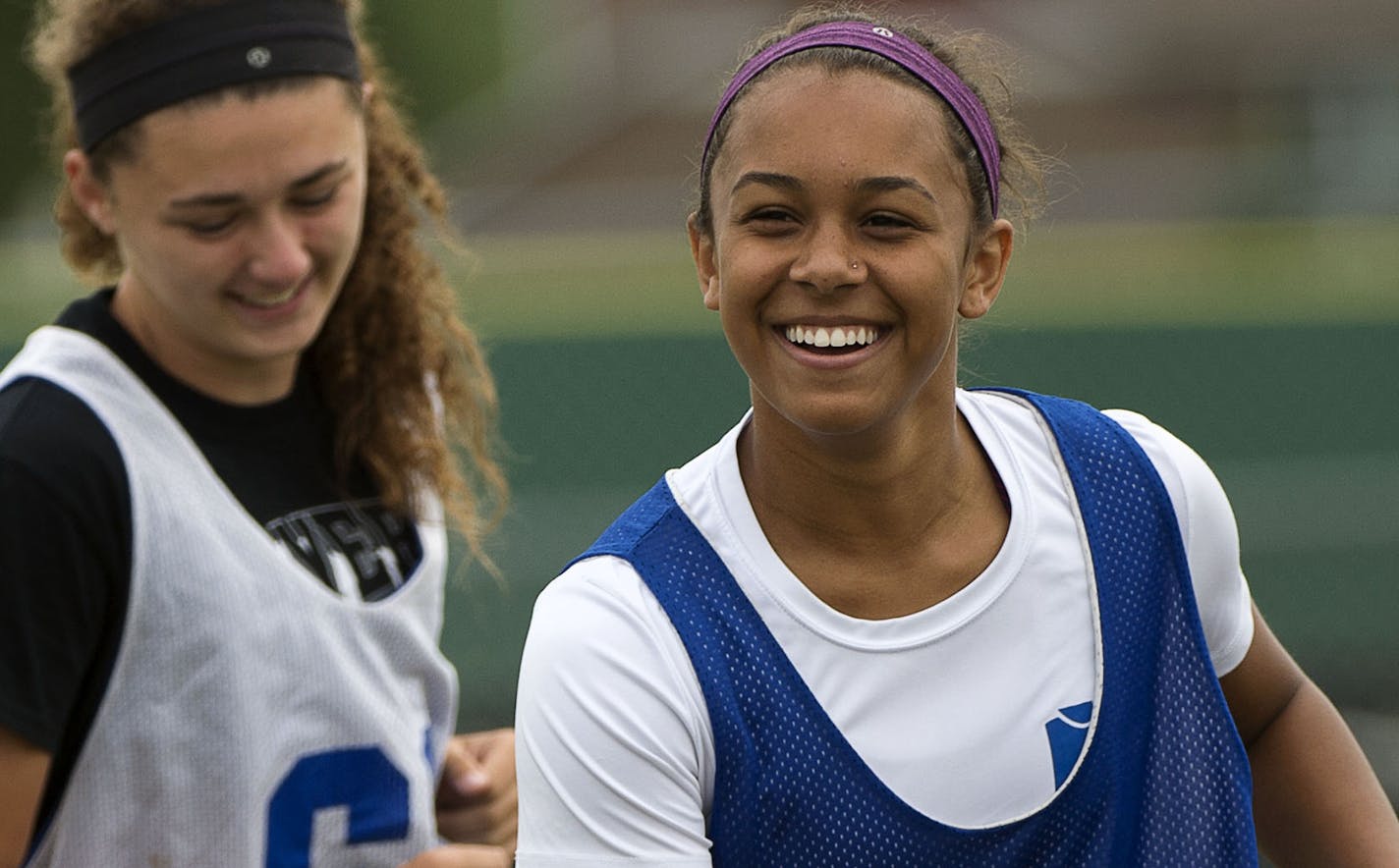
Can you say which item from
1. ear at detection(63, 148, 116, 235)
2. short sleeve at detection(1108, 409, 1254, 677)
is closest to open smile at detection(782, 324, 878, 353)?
short sleeve at detection(1108, 409, 1254, 677)

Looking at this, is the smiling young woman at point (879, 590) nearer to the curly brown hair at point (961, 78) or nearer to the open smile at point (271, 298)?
the curly brown hair at point (961, 78)

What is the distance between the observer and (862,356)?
214cm

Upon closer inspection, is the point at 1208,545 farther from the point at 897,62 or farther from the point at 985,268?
the point at 897,62

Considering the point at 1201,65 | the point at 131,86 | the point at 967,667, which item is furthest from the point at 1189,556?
the point at 1201,65

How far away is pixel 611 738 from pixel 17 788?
2.72ft

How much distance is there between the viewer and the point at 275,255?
2.74 m

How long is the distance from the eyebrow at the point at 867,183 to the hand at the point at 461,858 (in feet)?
3.71

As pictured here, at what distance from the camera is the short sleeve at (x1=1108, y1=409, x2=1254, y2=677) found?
7.40 feet

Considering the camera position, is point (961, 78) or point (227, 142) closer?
point (961, 78)

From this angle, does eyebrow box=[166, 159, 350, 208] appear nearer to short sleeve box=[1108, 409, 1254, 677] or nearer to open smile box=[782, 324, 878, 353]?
open smile box=[782, 324, 878, 353]

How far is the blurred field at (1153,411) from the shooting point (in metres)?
7.79

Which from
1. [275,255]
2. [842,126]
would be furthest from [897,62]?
[275,255]

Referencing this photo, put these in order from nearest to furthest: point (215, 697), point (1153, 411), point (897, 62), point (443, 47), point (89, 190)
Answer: point (897, 62) < point (215, 697) < point (89, 190) < point (1153, 411) < point (443, 47)

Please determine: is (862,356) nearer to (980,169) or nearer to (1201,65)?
(980,169)
